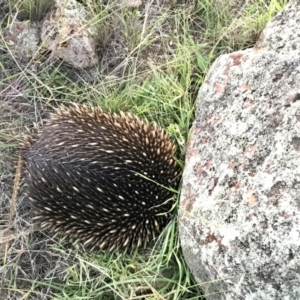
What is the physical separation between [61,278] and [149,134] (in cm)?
76

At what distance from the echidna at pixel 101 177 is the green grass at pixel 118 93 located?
9 centimetres

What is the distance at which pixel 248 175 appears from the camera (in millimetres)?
2025

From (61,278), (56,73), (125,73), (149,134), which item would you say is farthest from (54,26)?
(61,278)

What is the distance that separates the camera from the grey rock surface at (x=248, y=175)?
1870 millimetres

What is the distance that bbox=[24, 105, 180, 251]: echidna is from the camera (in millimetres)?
2234

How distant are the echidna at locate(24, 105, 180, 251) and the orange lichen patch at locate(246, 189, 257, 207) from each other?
45 cm

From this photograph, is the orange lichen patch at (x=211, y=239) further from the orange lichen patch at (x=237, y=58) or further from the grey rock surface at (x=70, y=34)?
the grey rock surface at (x=70, y=34)

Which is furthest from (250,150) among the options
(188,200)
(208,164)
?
(188,200)

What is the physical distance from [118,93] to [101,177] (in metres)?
0.62

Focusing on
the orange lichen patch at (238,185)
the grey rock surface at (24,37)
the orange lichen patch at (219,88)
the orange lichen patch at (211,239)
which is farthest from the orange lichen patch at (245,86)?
the grey rock surface at (24,37)

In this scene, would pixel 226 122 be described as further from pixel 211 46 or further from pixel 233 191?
pixel 211 46

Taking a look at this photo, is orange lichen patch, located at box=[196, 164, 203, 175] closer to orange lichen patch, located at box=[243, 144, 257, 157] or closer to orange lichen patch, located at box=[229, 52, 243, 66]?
orange lichen patch, located at box=[243, 144, 257, 157]

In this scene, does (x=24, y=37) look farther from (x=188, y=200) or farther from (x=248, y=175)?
(x=248, y=175)

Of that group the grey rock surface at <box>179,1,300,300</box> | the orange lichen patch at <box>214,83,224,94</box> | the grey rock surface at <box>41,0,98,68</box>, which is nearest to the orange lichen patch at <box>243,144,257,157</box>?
the grey rock surface at <box>179,1,300,300</box>
